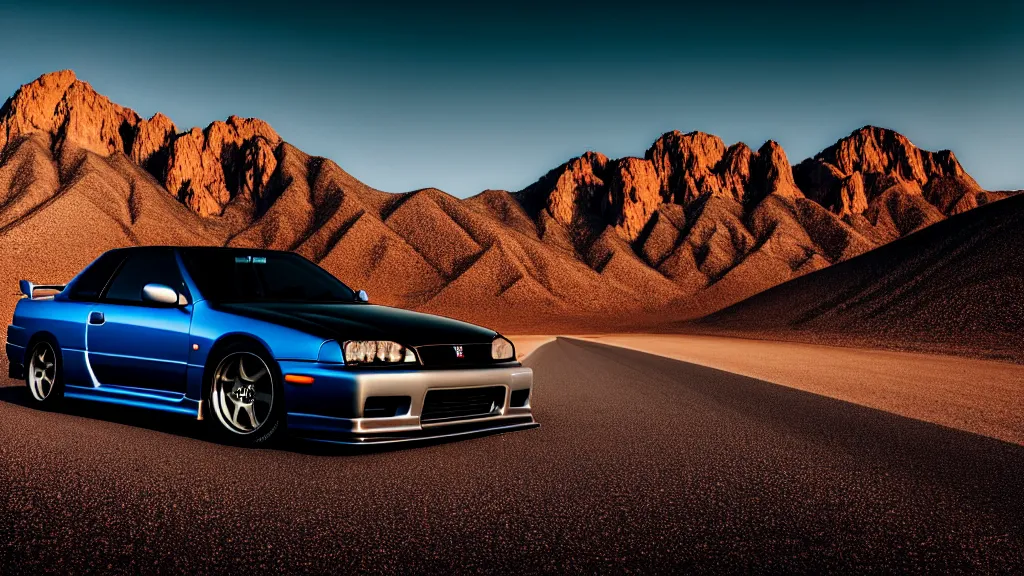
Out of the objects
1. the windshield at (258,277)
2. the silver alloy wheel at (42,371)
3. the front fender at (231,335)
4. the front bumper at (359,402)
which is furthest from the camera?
the silver alloy wheel at (42,371)

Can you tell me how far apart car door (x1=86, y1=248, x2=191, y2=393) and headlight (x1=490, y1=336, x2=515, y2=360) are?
2.46m

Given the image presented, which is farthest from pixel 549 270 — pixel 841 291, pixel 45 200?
pixel 45 200

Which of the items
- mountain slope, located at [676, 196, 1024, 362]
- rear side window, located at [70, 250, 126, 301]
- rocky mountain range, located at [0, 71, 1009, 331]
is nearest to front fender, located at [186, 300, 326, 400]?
rear side window, located at [70, 250, 126, 301]

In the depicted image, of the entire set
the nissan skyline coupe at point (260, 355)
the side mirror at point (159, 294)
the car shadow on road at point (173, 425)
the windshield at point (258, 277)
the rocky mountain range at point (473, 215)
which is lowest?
the car shadow on road at point (173, 425)

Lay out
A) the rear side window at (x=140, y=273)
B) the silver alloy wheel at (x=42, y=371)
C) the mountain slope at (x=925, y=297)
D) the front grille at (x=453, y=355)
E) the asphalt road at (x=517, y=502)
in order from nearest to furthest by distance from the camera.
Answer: the asphalt road at (x=517, y=502) → the front grille at (x=453, y=355) → the rear side window at (x=140, y=273) → the silver alloy wheel at (x=42, y=371) → the mountain slope at (x=925, y=297)

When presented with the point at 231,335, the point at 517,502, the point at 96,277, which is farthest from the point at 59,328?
the point at 517,502

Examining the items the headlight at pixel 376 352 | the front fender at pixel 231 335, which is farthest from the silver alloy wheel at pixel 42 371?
the headlight at pixel 376 352

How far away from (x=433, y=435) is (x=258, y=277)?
3059 millimetres

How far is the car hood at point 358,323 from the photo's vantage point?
533cm

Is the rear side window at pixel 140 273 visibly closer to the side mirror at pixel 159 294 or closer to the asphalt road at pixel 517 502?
the side mirror at pixel 159 294

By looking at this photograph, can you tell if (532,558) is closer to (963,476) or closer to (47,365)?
(963,476)

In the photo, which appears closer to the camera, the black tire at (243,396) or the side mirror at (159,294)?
the black tire at (243,396)

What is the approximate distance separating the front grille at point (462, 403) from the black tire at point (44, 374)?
4197mm

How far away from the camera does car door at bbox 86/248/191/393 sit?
6059 mm
